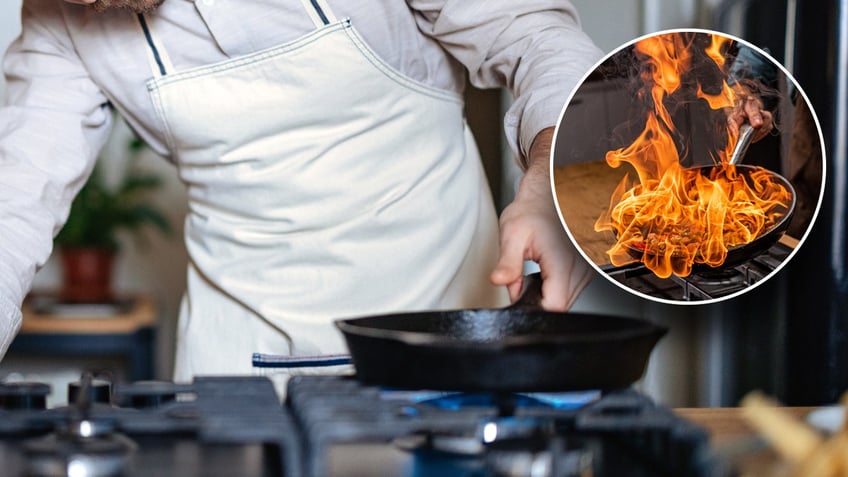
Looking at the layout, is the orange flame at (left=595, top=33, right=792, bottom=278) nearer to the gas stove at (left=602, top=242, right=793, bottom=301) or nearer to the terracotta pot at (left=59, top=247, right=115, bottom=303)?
the gas stove at (left=602, top=242, right=793, bottom=301)

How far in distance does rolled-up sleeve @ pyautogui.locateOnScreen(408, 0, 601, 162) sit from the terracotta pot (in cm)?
221

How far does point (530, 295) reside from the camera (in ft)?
3.36

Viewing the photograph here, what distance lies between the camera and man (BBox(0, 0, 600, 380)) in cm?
137

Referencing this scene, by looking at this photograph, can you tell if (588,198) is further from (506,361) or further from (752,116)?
(506,361)

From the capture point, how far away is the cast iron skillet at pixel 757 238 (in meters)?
1.14

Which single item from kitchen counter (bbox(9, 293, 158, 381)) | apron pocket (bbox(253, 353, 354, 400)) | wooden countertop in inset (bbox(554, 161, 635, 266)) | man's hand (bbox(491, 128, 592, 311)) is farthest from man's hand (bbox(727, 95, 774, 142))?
kitchen counter (bbox(9, 293, 158, 381))

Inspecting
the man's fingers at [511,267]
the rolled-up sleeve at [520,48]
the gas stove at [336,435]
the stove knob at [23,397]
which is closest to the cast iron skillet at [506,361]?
the gas stove at [336,435]

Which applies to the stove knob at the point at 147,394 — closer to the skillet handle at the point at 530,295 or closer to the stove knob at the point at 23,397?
the stove knob at the point at 23,397

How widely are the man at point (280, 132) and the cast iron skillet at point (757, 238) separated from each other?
0.27 meters

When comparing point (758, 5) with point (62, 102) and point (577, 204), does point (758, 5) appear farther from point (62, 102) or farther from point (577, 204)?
point (62, 102)

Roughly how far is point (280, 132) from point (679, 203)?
1.90 ft

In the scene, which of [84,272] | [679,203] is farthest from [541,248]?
[84,272]

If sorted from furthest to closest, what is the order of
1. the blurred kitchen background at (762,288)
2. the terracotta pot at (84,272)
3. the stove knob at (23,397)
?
the terracotta pot at (84,272)
the blurred kitchen background at (762,288)
the stove knob at (23,397)

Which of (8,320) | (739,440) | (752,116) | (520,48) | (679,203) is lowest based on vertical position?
(739,440)
